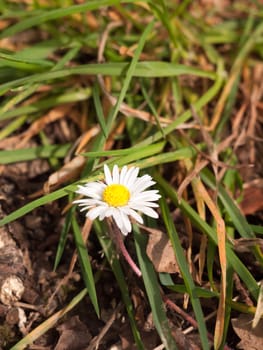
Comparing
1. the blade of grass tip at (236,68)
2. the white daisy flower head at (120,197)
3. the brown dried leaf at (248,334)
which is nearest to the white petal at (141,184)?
the white daisy flower head at (120,197)

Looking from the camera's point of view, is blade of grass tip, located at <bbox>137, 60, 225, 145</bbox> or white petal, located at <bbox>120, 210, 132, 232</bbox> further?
blade of grass tip, located at <bbox>137, 60, 225, 145</bbox>

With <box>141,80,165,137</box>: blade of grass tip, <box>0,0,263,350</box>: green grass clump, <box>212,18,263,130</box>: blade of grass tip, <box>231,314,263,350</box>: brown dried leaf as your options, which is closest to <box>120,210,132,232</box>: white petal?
<box>0,0,263,350</box>: green grass clump

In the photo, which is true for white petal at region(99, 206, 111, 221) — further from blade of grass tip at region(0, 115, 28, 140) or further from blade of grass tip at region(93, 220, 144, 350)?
blade of grass tip at region(0, 115, 28, 140)

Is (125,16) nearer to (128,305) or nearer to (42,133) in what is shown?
(42,133)

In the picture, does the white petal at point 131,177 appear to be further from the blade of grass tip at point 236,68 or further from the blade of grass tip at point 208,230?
the blade of grass tip at point 236,68

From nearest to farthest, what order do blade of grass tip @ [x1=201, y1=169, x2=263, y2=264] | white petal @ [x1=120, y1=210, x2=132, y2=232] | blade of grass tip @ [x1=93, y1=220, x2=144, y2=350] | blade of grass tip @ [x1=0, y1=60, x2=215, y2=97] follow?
white petal @ [x1=120, y1=210, x2=132, y2=232] < blade of grass tip @ [x1=93, y1=220, x2=144, y2=350] < blade of grass tip @ [x1=201, y1=169, x2=263, y2=264] < blade of grass tip @ [x1=0, y1=60, x2=215, y2=97]

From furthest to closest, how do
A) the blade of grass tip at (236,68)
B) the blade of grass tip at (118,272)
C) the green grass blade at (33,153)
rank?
the blade of grass tip at (236,68), the green grass blade at (33,153), the blade of grass tip at (118,272)

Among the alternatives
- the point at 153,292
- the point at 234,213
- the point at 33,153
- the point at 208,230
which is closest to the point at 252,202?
the point at 234,213
